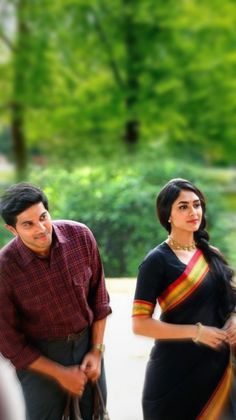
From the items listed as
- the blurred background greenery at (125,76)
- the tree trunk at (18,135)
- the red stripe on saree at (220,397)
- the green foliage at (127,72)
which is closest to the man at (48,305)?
the red stripe on saree at (220,397)

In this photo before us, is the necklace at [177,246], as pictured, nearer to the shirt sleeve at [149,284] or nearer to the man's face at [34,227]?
the shirt sleeve at [149,284]

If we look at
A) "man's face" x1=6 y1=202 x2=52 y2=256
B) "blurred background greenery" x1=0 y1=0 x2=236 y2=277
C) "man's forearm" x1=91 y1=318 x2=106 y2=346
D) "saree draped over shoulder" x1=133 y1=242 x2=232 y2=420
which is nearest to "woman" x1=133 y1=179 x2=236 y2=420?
"saree draped over shoulder" x1=133 y1=242 x2=232 y2=420

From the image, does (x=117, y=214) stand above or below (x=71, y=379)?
below

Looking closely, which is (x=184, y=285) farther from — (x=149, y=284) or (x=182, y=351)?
(x=182, y=351)

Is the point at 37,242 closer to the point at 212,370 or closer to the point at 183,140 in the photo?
the point at 212,370

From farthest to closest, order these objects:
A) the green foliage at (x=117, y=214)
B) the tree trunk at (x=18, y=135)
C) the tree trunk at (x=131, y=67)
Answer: the tree trunk at (x=18, y=135) → the tree trunk at (x=131, y=67) → the green foliage at (x=117, y=214)

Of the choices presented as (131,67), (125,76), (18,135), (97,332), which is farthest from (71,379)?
(18,135)

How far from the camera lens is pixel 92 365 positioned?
2324 millimetres

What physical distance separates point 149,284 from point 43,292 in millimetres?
357

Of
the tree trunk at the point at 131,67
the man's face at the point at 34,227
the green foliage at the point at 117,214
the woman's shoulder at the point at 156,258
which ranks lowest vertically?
the green foliage at the point at 117,214

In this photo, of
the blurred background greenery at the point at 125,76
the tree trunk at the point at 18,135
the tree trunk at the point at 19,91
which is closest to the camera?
the blurred background greenery at the point at 125,76

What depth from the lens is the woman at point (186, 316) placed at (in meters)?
2.27

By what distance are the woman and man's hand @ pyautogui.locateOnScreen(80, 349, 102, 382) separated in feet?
0.56

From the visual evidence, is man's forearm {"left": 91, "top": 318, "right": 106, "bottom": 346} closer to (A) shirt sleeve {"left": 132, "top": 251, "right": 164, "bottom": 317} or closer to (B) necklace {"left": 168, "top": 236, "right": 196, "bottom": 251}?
(A) shirt sleeve {"left": 132, "top": 251, "right": 164, "bottom": 317}
